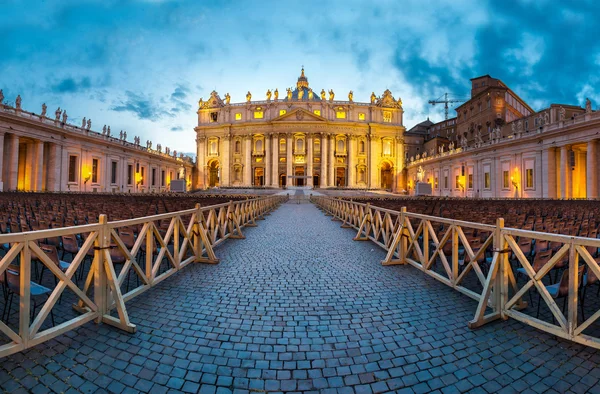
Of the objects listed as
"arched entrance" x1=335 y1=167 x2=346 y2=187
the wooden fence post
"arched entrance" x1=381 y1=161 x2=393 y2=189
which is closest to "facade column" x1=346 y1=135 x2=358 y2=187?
"arched entrance" x1=335 y1=167 x2=346 y2=187

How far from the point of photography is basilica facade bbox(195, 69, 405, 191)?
6231cm

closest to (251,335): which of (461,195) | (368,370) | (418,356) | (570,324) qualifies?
(368,370)

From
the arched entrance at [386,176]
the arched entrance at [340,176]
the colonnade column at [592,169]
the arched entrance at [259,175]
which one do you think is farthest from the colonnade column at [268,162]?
the colonnade column at [592,169]

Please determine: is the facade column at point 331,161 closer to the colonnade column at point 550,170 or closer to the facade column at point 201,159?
the facade column at point 201,159

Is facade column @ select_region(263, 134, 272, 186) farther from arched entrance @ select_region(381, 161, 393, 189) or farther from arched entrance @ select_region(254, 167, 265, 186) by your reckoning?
arched entrance @ select_region(381, 161, 393, 189)

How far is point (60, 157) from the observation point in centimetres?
3011

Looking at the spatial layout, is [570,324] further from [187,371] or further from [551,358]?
[187,371]

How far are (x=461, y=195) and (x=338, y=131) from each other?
30660mm

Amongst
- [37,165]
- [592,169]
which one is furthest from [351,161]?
[37,165]

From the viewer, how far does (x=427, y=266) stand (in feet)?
17.6

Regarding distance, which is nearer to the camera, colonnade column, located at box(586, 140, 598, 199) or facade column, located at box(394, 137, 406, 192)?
colonnade column, located at box(586, 140, 598, 199)

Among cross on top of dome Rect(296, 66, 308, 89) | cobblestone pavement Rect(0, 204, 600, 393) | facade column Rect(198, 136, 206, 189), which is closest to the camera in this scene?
cobblestone pavement Rect(0, 204, 600, 393)

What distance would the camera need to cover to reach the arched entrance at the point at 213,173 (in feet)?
227

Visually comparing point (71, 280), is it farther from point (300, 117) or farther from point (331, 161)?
point (331, 161)
